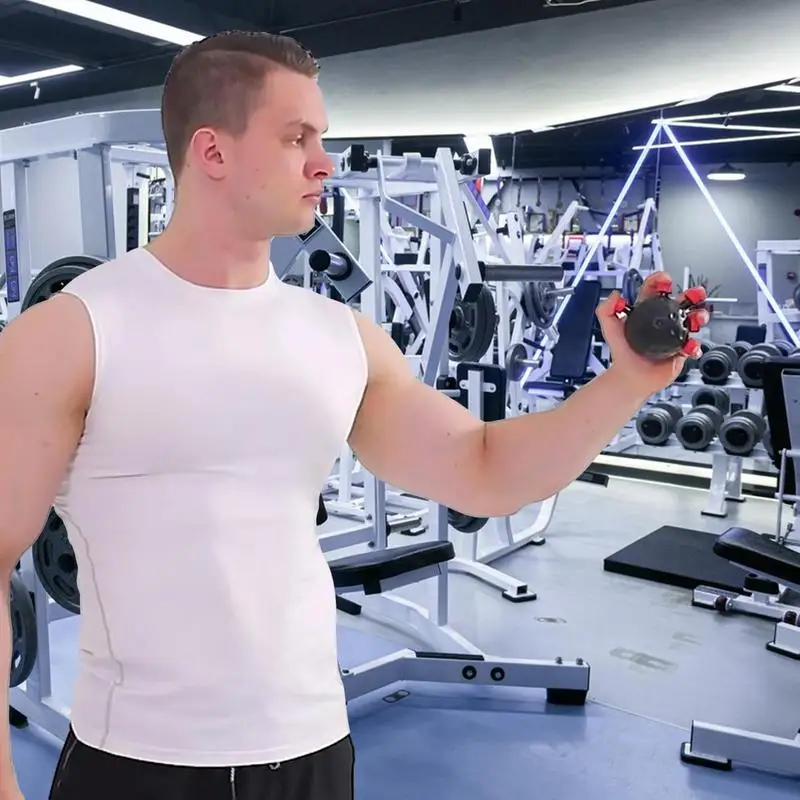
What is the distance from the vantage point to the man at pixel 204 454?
2.21ft

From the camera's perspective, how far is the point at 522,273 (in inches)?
113

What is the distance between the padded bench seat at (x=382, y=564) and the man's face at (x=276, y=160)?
1669 mm

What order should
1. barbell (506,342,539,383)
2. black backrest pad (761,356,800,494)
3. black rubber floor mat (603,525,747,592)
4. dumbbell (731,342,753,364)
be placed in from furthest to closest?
dumbbell (731,342,753,364) < barbell (506,342,539,383) < black rubber floor mat (603,525,747,592) < black backrest pad (761,356,800,494)

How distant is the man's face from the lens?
0.72 m

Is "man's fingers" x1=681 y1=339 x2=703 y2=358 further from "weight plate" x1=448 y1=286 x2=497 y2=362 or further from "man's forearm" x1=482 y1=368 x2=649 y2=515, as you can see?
"weight plate" x1=448 y1=286 x2=497 y2=362

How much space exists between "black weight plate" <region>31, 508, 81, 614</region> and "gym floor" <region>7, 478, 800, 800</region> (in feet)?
1.71

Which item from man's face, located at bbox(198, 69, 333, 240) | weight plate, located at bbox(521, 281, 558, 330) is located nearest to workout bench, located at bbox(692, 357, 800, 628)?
weight plate, located at bbox(521, 281, 558, 330)

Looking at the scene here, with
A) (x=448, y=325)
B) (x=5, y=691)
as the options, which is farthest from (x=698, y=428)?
(x=5, y=691)

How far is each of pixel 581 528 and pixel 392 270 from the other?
1.70m

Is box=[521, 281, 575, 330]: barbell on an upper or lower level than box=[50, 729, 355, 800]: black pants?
upper

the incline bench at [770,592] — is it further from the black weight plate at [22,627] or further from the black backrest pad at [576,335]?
the black backrest pad at [576,335]

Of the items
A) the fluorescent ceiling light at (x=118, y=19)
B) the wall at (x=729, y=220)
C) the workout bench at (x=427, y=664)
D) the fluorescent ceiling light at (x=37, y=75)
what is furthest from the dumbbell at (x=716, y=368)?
the fluorescent ceiling light at (x=37, y=75)

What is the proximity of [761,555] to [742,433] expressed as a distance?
225 centimetres

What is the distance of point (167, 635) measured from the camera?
2.32ft
